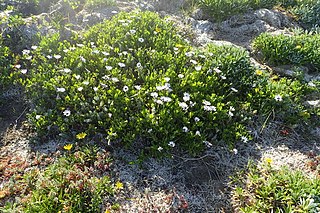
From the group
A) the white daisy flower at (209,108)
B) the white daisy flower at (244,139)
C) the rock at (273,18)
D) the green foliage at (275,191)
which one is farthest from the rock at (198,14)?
the green foliage at (275,191)

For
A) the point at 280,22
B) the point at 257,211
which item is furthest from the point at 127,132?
the point at 280,22

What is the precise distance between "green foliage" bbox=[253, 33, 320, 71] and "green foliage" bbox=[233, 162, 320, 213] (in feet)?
7.35

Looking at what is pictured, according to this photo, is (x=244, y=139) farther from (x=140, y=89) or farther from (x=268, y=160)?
(x=140, y=89)

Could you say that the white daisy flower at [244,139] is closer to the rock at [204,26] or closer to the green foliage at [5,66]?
the rock at [204,26]

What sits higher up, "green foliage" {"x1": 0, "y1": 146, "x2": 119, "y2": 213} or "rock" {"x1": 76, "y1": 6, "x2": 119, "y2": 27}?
"rock" {"x1": 76, "y1": 6, "x2": 119, "y2": 27}

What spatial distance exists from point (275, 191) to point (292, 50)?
2.81 m

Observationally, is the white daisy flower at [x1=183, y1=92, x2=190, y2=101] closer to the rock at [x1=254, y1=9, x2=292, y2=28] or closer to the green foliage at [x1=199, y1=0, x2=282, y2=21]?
the green foliage at [x1=199, y1=0, x2=282, y2=21]

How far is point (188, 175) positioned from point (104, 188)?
1.04 metres

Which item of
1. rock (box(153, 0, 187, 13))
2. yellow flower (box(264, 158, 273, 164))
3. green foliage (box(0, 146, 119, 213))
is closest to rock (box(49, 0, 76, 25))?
rock (box(153, 0, 187, 13))

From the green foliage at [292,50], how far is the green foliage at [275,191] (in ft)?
7.35

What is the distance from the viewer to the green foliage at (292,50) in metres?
5.37

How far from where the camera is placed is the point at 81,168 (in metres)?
3.77

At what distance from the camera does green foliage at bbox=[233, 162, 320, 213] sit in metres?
3.39

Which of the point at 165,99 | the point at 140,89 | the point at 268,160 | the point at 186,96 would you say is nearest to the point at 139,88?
the point at 140,89
